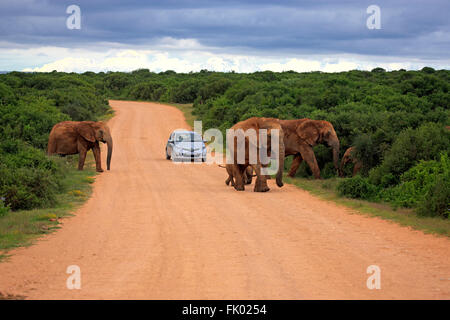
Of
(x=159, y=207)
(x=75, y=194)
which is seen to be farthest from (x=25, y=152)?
(x=159, y=207)

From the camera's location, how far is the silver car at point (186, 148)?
25938 millimetres

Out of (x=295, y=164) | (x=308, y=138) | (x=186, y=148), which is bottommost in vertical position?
(x=295, y=164)

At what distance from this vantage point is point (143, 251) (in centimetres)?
945

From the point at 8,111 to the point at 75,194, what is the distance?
42.1 feet

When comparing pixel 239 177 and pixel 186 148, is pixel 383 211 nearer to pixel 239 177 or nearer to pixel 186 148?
pixel 239 177

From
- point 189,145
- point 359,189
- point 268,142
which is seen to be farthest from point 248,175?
point 189,145

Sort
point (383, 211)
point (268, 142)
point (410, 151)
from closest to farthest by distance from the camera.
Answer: point (383, 211) → point (410, 151) → point (268, 142)

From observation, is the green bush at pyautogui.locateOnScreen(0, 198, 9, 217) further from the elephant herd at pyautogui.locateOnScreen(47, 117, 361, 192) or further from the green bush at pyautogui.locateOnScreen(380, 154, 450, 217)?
the green bush at pyautogui.locateOnScreen(380, 154, 450, 217)

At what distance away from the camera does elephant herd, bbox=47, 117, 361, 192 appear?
16.8m

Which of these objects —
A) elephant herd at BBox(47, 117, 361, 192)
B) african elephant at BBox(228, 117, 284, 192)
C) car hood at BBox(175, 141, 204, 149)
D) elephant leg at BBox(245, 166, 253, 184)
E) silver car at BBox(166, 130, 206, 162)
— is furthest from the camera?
car hood at BBox(175, 141, 204, 149)

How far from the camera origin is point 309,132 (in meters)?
19.4

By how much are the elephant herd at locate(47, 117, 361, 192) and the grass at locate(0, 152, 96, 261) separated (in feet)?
13.9

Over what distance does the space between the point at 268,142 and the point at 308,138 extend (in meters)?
2.93

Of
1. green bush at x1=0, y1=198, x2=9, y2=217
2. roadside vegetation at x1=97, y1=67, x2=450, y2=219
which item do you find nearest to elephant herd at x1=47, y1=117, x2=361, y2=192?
roadside vegetation at x1=97, y1=67, x2=450, y2=219
